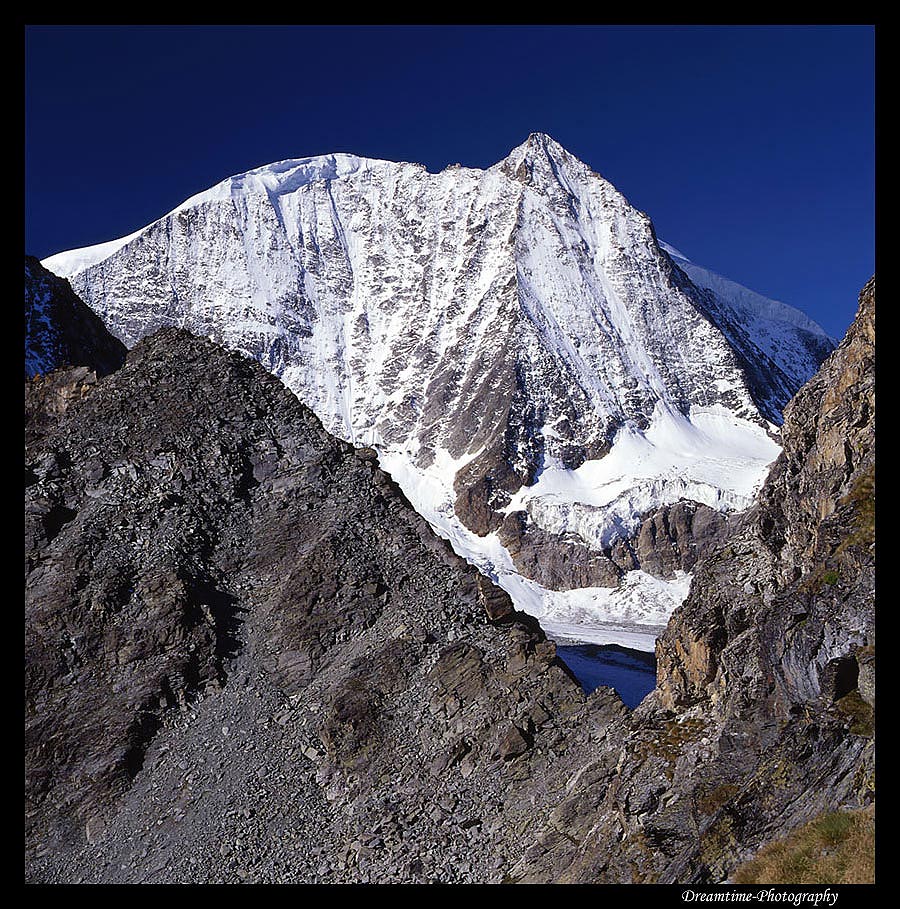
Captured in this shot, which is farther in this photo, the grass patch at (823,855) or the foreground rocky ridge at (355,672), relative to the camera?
the foreground rocky ridge at (355,672)

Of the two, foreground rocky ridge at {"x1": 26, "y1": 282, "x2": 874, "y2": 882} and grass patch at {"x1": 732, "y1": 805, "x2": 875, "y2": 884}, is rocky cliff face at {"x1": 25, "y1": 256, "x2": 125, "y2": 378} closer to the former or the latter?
foreground rocky ridge at {"x1": 26, "y1": 282, "x2": 874, "y2": 882}

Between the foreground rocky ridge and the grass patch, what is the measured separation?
751 mm

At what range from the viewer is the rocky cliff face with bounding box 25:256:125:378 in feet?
252

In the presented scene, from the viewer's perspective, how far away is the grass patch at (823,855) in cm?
1322

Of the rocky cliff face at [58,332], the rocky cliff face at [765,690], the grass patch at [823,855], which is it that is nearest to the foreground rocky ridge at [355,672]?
the rocky cliff face at [765,690]

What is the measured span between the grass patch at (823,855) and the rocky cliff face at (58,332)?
71.2 m

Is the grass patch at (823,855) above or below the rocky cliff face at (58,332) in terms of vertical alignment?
below

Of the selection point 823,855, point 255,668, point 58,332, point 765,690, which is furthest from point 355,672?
point 58,332

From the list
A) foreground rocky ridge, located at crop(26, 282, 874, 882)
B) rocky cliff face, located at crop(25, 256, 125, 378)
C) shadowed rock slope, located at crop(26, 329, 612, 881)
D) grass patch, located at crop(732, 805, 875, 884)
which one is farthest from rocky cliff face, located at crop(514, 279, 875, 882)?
rocky cliff face, located at crop(25, 256, 125, 378)

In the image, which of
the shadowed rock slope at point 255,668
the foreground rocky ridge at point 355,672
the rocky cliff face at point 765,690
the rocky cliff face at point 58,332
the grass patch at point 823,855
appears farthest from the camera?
the rocky cliff face at point 58,332

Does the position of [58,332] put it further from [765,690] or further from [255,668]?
[765,690]

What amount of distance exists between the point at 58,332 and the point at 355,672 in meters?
60.7

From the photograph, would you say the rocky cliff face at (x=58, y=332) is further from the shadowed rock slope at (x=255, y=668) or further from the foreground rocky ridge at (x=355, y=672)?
the shadowed rock slope at (x=255, y=668)
